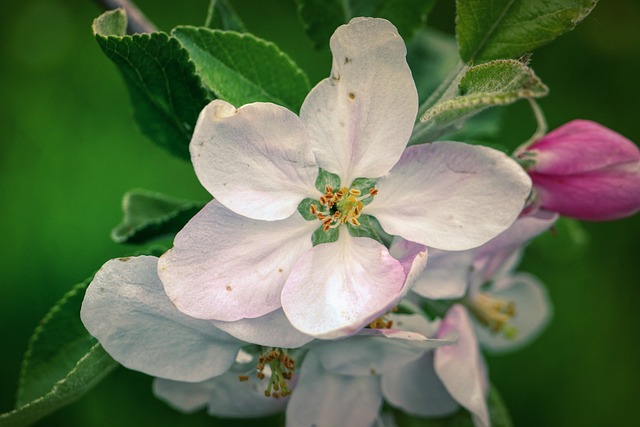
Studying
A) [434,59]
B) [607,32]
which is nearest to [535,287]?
[434,59]

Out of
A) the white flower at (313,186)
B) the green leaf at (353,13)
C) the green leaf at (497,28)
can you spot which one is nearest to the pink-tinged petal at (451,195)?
the white flower at (313,186)

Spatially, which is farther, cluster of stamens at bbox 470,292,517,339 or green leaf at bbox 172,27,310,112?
cluster of stamens at bbox 470,292,517,339

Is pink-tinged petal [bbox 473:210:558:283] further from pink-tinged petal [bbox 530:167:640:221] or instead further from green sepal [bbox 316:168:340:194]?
green sepal [bbox 316:168:340:194]

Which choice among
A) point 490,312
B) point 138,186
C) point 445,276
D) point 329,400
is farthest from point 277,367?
Answer: point 138,186

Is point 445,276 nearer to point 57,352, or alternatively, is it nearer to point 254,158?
point 254,158

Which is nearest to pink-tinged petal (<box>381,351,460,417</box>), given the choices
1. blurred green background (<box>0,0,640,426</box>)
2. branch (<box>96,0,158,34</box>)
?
branch (<box>96,0,158,34</box>)

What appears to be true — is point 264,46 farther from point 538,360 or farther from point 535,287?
point 538,360

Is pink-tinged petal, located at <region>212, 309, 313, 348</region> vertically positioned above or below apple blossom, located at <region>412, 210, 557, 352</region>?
above
